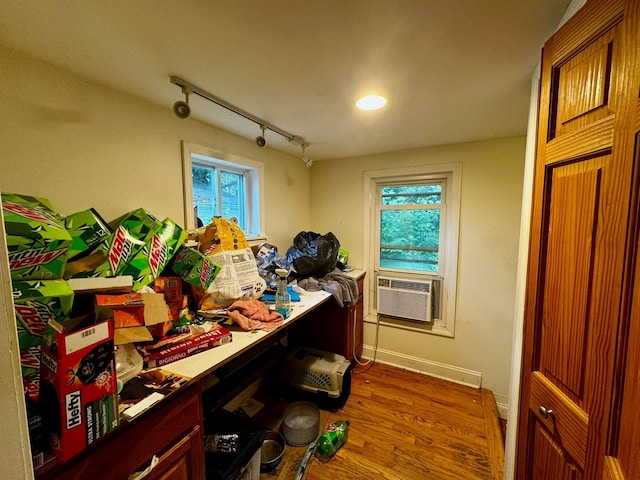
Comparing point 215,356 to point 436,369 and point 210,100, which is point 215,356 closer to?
point 210,100

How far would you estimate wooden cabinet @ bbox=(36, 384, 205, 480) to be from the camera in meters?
0.67

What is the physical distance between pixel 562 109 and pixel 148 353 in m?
1.66

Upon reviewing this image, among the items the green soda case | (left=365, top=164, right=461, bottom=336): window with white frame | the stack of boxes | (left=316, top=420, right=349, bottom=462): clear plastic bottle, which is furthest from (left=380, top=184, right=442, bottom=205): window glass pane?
the stack of boxes

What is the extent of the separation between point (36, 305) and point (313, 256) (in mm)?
1626

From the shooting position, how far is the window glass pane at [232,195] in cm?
209

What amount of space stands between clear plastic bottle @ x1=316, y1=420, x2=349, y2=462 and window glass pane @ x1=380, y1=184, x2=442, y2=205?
1.95 metres

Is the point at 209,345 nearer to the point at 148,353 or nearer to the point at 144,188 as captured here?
the point at 148,353

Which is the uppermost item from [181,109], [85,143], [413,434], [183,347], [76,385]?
[181,109]

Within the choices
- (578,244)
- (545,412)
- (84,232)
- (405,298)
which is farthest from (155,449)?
(405,298)

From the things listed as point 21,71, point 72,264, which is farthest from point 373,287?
point 21,71

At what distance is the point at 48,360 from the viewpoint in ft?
2.00

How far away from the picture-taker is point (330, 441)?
162 centimetres

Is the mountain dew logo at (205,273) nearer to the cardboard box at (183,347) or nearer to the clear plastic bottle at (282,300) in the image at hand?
the cardboard box at (183,347)

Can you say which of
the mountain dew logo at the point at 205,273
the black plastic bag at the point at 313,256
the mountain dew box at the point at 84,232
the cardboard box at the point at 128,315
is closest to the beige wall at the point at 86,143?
the mountain dew box at the point at 84,232
